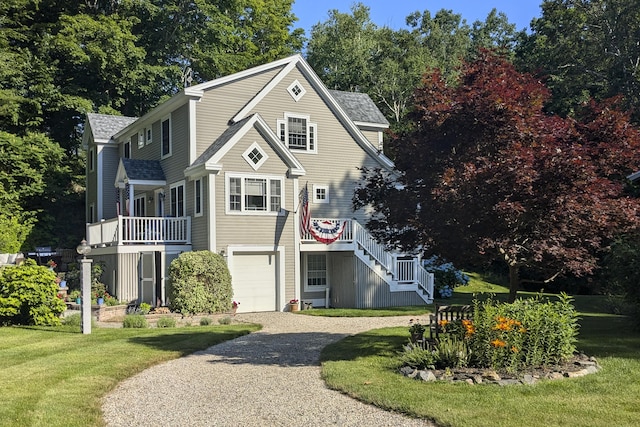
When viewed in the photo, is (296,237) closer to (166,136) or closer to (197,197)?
(197,197)

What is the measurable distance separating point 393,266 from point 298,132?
662cm

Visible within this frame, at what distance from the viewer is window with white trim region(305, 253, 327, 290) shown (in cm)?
2377

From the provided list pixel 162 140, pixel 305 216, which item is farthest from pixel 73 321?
pixel 162 140

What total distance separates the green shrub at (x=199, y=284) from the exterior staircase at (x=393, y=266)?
5.60m

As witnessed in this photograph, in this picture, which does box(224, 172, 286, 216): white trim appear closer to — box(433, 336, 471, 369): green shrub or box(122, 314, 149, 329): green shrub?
box(122, 314, 149, 329): green shrub

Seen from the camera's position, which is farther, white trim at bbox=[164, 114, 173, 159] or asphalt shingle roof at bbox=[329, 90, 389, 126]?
asphalt shingle roof at bbox=[329, 90, 389, 126]

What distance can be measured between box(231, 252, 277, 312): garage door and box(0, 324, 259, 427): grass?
15.2ft

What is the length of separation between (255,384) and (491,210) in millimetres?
4529

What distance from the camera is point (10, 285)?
16.3 metres

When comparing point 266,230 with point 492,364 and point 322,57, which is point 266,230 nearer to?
point 492,364

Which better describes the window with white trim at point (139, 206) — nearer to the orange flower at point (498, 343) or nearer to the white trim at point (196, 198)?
the white trim at point (196, 198)

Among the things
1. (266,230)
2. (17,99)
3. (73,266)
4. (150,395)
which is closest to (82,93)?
(17,99)

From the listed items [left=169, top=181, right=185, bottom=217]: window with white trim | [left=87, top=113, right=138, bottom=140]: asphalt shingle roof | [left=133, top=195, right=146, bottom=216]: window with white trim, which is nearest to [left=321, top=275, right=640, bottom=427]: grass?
[left=169, top=181, right=185, bottom=217]: window with white trim

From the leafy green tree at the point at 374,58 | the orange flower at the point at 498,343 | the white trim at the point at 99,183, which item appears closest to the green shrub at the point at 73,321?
the orange flower at the point at 498,343
